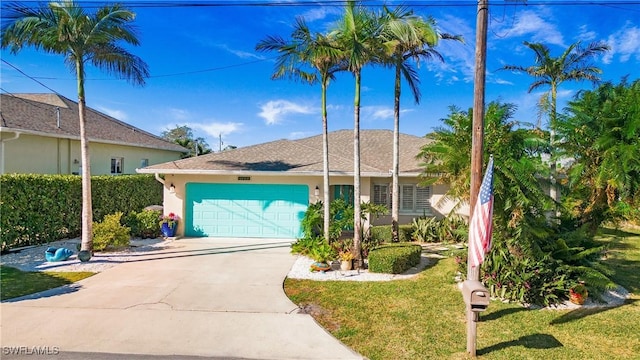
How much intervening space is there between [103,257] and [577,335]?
39.7ft

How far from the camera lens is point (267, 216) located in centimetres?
1380

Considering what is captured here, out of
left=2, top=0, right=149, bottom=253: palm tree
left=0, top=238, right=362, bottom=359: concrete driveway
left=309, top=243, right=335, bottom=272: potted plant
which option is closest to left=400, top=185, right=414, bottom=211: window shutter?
left=309, top=243, right=335, bottom=272: potted plant

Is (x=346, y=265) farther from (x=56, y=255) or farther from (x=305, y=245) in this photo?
(x=56, y=255)

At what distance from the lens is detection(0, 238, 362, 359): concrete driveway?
507cm

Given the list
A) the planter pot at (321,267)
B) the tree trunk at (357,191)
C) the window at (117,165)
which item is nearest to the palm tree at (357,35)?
the tree trunk at (357,191)

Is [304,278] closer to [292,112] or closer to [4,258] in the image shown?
[4,258]

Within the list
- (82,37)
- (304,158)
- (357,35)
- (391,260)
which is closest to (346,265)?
(391,260)

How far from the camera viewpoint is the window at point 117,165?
19.5 m

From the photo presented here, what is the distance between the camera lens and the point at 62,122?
17.1 m

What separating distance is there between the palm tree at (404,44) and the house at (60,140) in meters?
14.7

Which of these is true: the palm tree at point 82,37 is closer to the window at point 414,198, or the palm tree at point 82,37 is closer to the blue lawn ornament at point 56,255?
the blue lawn ornament at point 56,255

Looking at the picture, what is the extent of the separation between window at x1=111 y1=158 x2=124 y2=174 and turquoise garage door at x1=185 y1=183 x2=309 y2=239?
8.73 metres

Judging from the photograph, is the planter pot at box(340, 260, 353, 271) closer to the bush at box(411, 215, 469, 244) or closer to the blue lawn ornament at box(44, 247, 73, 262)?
the bush at box(411, 215, 469, 244)

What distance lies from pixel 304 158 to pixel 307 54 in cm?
633
